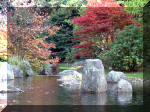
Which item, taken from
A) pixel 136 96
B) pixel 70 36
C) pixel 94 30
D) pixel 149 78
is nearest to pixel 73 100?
pixel 136 96

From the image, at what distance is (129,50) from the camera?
13789 millimetres

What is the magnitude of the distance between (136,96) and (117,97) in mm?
461

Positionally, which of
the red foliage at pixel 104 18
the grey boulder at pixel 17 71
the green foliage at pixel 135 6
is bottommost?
the grey boulder at pixel 17 71

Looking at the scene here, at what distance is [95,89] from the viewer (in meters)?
8.23

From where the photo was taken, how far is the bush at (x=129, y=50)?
13594 mm

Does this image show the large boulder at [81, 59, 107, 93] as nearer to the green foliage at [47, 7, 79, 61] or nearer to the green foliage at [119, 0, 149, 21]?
the green foliage at [119, 0, 149, 21]

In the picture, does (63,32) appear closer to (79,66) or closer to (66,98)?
(79,66)

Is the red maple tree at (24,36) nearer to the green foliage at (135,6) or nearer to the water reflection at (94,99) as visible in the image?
the green foliage at (135,6)

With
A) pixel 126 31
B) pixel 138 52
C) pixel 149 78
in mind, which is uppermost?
pixel 126 31

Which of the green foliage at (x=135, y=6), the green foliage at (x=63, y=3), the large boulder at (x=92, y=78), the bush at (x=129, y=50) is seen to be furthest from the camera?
the green foliage at (x=63, y=3)

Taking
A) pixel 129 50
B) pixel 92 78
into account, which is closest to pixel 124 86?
pixel 92 78

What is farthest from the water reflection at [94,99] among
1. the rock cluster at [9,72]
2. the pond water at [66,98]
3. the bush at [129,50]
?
the bush at [129,50]

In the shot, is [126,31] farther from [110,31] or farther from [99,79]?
[99,79]

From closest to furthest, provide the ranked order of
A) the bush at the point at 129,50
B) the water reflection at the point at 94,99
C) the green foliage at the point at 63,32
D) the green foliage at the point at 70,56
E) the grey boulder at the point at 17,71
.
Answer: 1. the water reflection at the point at 94,99
2. the grey boulder at the point at 17,71
3. the bush at the point at 129,50
4. the green foliage at the point at 70,56
5. the green foliage at the point at 63,32
